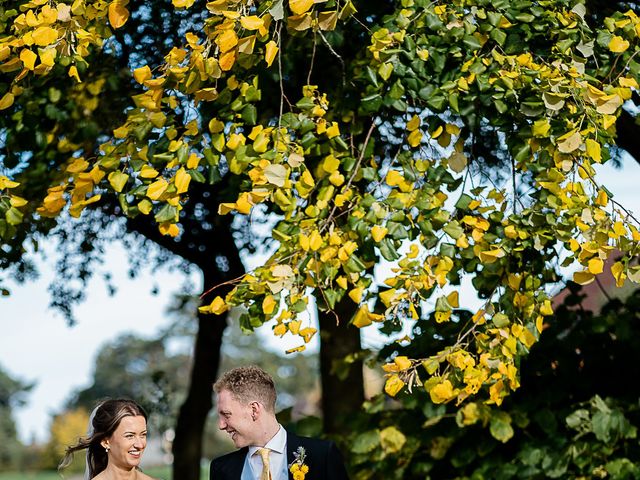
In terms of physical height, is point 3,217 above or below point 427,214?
above

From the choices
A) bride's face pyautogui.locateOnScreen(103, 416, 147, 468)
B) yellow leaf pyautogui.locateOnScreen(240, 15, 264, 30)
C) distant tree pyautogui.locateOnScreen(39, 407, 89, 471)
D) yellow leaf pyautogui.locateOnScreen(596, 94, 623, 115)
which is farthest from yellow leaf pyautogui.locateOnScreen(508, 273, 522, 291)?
distant tree pyautogui.locateOnScreen(39, 407, 89, 471)

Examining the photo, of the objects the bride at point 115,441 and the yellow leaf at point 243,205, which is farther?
the bride at point 115,441

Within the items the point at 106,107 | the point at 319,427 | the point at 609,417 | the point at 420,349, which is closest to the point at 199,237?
the point at 106,107

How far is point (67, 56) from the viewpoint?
4.84 m

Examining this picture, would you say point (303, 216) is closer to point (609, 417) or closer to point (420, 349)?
point (420, 349)

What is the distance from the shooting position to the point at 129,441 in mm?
4941

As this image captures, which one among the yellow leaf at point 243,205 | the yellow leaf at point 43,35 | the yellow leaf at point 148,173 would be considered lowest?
the yellow leaf at point 243,205

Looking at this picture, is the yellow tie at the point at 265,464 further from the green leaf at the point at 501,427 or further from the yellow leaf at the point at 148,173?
the green leaf at the point at 501,427

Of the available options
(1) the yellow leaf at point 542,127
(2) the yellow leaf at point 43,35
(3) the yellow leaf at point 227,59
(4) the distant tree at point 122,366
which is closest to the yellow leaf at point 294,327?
(3) the yellow leaf at point 227,59

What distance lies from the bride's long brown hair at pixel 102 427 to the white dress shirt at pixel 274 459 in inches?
32.0

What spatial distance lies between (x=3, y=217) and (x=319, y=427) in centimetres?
327

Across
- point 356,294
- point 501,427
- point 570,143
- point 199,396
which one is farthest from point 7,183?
point 199,396

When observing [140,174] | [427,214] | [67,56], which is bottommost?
[427,214]

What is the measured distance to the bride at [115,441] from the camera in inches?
194
